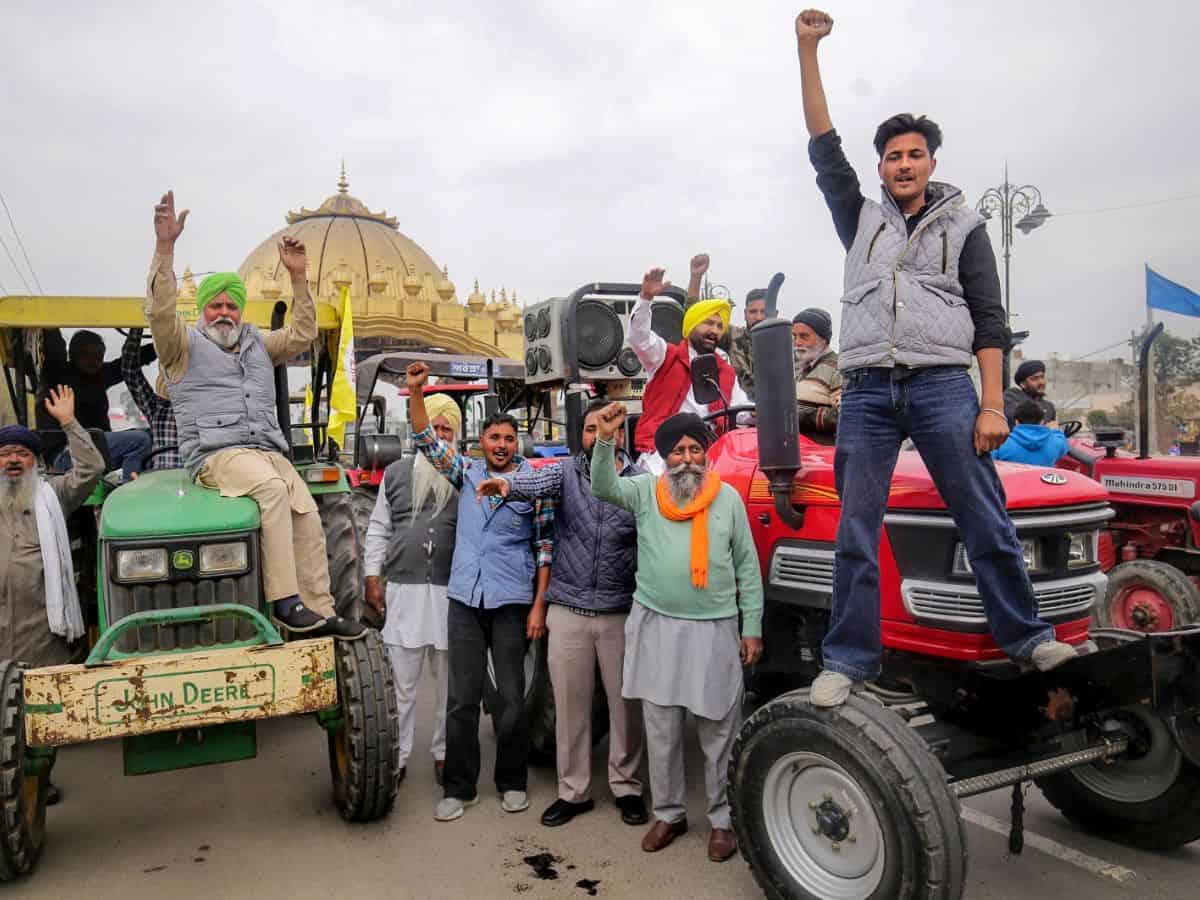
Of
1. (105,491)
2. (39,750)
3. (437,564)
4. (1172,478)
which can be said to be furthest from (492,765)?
(1172,478)

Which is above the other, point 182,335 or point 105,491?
point 182,335

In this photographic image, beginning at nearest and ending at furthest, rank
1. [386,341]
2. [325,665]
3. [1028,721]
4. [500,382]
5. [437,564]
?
[1028,721], [325,665], [437,564], [500,382], [386,341]

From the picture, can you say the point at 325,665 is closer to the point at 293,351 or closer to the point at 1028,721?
the point at 293,351

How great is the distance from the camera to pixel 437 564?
4.66 metres

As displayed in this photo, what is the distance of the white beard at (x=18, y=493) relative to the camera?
4.43m

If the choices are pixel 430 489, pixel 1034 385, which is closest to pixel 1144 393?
pixel 1034 385

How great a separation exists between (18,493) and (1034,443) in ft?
18.9

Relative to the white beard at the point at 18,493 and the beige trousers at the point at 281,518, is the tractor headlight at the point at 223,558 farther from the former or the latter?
the white beard at the point at 18,493

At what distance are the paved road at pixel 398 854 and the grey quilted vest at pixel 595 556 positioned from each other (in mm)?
993

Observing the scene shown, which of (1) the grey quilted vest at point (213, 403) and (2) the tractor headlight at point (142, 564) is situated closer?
(2) the tractor headlight at point (142, 564)

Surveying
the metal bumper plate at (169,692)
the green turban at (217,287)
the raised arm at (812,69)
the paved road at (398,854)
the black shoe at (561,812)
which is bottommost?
the paved road at (398,854)

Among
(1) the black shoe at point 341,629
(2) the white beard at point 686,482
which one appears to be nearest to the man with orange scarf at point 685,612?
(2) the white beard at point 686,482

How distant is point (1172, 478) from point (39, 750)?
6.88 metres

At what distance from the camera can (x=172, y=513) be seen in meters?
4.00
